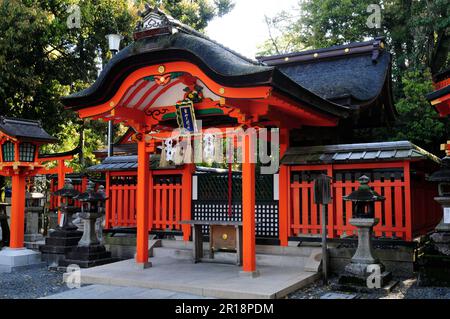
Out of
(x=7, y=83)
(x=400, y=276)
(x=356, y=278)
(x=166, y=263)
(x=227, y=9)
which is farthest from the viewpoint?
(x=227, y=9)

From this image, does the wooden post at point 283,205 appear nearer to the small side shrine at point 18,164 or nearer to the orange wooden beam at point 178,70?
the orange wooden beam at point 178,70

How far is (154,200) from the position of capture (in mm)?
10555

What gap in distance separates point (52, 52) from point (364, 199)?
1616 centimetres

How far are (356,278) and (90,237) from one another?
6.06 meters

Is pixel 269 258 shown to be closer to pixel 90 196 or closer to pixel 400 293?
pixel 400 293

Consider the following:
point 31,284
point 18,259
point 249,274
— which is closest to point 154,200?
point 31,284

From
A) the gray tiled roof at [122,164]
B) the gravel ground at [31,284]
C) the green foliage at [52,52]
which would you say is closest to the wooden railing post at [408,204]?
the gray tiled roof at [122,164]

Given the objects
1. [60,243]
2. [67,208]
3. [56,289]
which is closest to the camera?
[56,289]

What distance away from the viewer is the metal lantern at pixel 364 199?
7.31 metres

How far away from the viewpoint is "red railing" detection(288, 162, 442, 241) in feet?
26.0

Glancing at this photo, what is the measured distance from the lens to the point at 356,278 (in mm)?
6992

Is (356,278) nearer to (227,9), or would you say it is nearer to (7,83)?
(7,83)

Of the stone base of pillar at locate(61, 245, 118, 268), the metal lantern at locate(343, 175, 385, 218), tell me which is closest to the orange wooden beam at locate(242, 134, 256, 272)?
the metal lantern at locate(343, 175, 385, 218)
